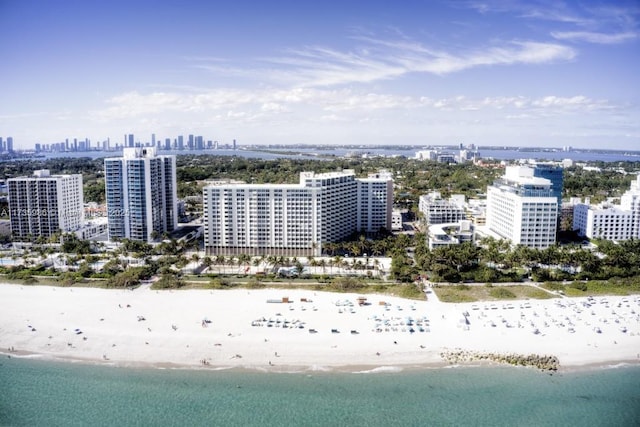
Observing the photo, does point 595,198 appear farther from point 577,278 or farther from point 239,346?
point 239,346

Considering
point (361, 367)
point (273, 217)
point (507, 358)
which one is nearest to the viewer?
point (361, 367)

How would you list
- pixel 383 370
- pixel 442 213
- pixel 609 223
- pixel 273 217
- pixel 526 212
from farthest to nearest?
1. pixel 442 213
2. pixel 609 223
3. pixel 273 217
4. pixel 526 212
5. pixel 383 370

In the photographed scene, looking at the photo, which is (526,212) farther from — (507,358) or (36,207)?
(36,207)

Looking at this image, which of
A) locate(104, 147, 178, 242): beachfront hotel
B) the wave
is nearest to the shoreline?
the wave

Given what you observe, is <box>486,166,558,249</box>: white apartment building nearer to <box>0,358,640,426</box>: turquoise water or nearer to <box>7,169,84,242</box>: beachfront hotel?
<box>0,358,640,426</box>: turquoise water

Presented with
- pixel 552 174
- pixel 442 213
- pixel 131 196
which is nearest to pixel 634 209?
pixel 552 174

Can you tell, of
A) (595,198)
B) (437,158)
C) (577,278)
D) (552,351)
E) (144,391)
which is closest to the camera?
(144,391)

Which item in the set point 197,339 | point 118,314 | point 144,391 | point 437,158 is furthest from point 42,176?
point 437,158
